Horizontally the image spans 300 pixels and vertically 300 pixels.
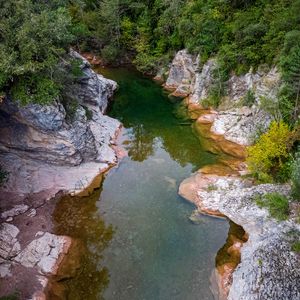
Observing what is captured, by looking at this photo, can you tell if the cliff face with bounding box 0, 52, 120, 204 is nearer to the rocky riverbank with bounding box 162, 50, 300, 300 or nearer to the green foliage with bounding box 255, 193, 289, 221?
the rocky riverbank with bounding box 162, 50, 300, 300

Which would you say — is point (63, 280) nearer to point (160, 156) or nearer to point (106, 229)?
point (106, 229)

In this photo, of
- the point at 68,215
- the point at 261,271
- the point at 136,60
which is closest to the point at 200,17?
the point at 136,60

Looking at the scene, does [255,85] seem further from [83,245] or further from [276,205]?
[83,245]

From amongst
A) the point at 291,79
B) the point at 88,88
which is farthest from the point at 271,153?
the point at 88,88

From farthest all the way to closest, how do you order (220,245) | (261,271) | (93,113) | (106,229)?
1. (93,113)
2. (106,229)
3. (220,245)
4. (261,271)

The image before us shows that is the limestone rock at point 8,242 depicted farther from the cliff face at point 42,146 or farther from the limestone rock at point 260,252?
the limestone rock at point 260,252

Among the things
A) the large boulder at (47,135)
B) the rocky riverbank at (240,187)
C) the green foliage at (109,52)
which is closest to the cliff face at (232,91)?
the rocky riverbank at (240,187)

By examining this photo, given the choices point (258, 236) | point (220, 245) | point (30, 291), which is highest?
point (258, 236)
